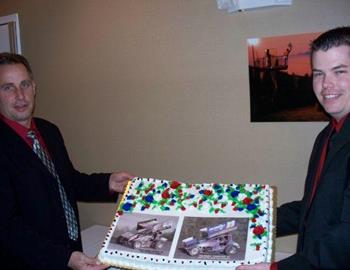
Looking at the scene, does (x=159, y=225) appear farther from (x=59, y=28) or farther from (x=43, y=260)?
(x=59, y=28)

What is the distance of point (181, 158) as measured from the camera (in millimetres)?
2271

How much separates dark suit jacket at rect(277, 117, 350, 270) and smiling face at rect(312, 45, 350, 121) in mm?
66

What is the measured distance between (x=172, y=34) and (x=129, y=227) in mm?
1255

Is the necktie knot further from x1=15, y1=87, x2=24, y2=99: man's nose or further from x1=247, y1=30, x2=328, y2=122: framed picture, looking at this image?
x1=247, y1=30, x2=328, y2=122: framed picture

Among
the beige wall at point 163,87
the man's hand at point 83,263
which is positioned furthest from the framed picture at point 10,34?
the man's hand at point 83,263

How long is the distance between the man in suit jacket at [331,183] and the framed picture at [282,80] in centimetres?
57

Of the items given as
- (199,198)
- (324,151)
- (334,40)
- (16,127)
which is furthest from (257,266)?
(16,127)

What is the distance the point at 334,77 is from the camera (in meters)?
1.23

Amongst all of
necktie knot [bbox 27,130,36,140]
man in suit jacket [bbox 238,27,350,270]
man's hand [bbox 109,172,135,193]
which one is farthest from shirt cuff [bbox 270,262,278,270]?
necktie knot [bbox 27,130,36,140]

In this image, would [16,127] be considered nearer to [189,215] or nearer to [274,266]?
[189,215]

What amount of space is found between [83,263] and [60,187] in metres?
0.46

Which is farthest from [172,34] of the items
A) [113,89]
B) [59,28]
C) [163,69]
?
[59,28]

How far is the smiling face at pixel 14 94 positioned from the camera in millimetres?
1748

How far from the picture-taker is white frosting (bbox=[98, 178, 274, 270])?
127 cm
